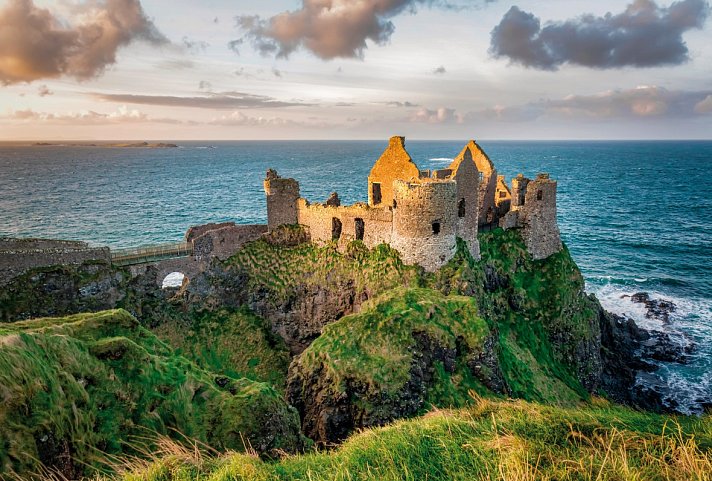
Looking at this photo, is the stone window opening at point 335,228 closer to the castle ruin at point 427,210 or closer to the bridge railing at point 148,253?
the castle ruin at point 427,210

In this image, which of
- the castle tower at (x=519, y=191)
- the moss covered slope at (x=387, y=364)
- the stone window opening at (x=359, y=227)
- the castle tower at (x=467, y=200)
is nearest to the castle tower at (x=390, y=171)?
the stone window opening at (x=359, y=227)

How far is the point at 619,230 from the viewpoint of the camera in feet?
263

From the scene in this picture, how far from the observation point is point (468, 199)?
101ft

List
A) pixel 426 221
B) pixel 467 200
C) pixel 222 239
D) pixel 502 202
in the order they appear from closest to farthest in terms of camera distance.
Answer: pixel 426 221
pixel 467 200
pixel 222 239
pixel 502 202

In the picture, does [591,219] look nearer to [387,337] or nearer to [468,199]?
[468,199]

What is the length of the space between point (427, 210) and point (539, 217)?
12114mm

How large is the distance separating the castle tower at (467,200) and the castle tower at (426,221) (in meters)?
2.17

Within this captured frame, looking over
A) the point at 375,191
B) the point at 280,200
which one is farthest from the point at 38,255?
the point at 375,191

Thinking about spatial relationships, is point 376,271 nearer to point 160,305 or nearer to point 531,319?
point 531,319

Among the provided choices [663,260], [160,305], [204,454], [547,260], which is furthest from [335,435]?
[663,260]

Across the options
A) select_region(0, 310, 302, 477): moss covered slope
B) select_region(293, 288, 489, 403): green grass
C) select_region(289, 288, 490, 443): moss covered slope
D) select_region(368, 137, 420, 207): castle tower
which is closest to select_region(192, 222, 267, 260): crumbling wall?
select_region(368, 137, 420, 207): castle tower

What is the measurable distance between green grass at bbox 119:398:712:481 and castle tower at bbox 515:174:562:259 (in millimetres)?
25581

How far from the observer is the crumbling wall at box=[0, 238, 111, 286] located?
2605 cm

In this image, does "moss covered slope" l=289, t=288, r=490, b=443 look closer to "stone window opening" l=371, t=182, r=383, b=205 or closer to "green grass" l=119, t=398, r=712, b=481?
"green grass" l=119, t=398, r=712, b=481
